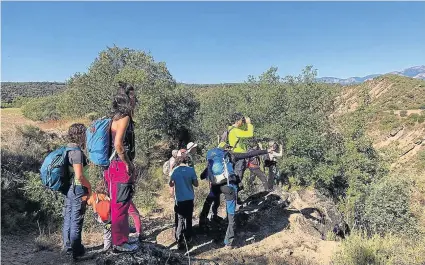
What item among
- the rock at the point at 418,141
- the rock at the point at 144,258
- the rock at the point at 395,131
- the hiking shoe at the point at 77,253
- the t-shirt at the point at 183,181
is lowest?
the rock at the point at 418,141

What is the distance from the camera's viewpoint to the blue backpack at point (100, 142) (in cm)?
390

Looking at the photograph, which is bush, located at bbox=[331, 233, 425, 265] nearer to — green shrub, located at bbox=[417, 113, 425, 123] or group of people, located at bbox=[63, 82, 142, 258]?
group of people, located at bbox=[63, 82, 142, 258]

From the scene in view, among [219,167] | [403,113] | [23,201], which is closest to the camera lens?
[219,167]

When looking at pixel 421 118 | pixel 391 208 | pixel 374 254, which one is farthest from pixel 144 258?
pixel 421 118

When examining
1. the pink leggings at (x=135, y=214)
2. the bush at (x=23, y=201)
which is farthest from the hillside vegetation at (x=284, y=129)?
the pink leggings at (x=135, y=214)

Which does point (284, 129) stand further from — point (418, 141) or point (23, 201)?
point (418, 141)

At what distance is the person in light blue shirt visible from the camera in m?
4.91

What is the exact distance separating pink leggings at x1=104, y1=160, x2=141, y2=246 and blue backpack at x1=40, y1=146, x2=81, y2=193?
31.7 inches

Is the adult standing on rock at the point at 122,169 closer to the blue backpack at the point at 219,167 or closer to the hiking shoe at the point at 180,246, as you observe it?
the hiking shoe at the point at 180,246

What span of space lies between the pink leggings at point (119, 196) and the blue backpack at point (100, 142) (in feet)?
0.53

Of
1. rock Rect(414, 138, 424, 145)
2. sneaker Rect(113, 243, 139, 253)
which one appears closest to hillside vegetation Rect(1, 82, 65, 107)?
sneaker Rect(113, 243, 139, 253)

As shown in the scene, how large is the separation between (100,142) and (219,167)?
1898 mm

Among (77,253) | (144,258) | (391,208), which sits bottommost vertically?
(391,208)

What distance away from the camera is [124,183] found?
377cm
